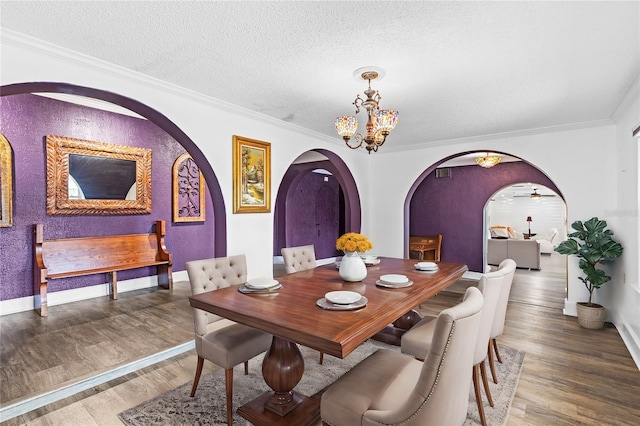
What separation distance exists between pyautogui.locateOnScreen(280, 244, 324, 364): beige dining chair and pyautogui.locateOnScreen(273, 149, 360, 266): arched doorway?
3.44 metres

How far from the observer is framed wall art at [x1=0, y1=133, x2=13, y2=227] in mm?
3857

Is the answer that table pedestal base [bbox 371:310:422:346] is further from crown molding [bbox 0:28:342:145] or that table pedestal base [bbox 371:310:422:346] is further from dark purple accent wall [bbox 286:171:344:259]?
dark purple accent wall [bbox 286:171:344:259]

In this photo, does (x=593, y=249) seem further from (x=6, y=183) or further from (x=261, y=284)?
(x=6, y=183)

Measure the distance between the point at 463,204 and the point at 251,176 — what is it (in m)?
5.33

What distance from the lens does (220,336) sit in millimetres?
2184

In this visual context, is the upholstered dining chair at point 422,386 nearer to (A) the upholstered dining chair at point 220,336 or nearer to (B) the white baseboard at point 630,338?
(A) the upholstered dining chair at point 220,336

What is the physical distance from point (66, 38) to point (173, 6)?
2.94 feet

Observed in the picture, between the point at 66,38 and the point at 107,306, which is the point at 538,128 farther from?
the point at 107,306

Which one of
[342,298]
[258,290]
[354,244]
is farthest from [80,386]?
[354,244]

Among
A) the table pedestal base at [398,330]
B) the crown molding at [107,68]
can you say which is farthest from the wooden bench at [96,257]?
the table pedestal base at [398,330]

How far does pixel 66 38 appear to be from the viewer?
80.7 inches

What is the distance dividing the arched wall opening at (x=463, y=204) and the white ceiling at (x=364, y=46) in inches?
137

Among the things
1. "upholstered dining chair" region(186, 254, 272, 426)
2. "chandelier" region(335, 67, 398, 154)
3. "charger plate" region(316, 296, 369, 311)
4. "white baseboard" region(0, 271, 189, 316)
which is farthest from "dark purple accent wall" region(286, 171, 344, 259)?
"charger plate" region(316, 296, 369, 311)

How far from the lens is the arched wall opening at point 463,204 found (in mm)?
6660
